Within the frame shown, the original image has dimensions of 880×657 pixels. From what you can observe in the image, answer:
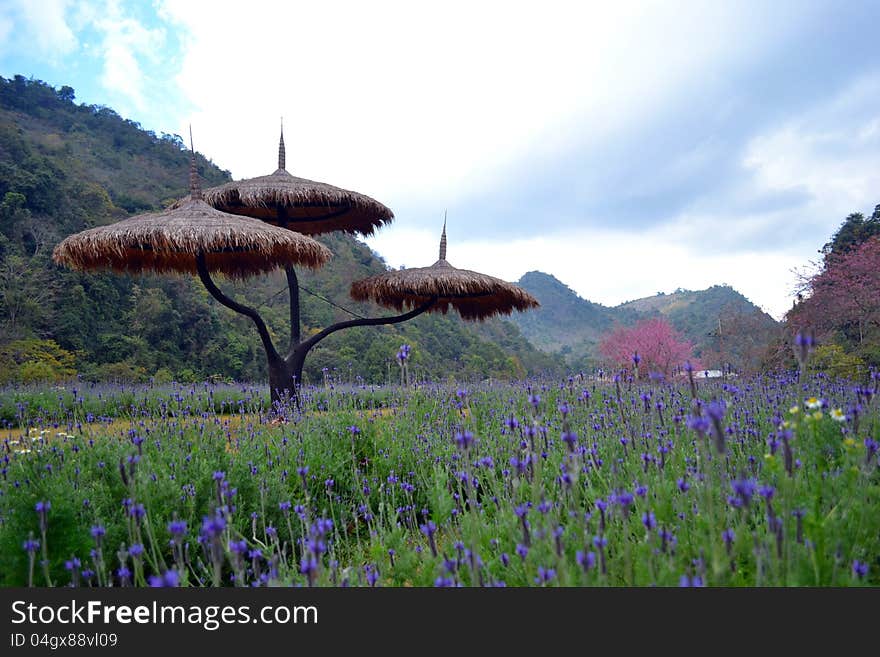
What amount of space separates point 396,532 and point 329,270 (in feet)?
75.5

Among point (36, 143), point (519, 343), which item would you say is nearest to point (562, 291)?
point (519, 343)

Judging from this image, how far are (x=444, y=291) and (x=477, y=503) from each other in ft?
15.0

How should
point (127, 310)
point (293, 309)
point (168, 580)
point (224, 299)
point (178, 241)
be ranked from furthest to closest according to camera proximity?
point (127, 310)
point (293, 309)
point (224, 299)
point (178, 241)
point (168, 580)

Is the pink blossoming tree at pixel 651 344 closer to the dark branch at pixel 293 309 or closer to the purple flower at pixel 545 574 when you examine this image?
the dark branch at pixel 293 309

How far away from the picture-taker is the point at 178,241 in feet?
16.7

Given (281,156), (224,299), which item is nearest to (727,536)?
(224,299)

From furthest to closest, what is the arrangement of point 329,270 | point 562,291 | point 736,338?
point 562,291 → point 329,270 → point 736,338

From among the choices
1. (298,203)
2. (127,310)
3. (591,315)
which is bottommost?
(127,310)

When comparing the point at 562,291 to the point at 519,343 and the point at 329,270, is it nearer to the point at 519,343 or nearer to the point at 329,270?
the point at 519,343

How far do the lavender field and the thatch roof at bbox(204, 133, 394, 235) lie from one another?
10.4 feet

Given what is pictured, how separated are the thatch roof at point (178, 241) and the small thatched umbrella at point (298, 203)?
691 millimetres

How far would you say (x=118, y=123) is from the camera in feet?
105

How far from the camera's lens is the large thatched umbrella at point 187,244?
5.14 m

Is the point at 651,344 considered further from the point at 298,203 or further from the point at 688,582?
the point at 688,582
